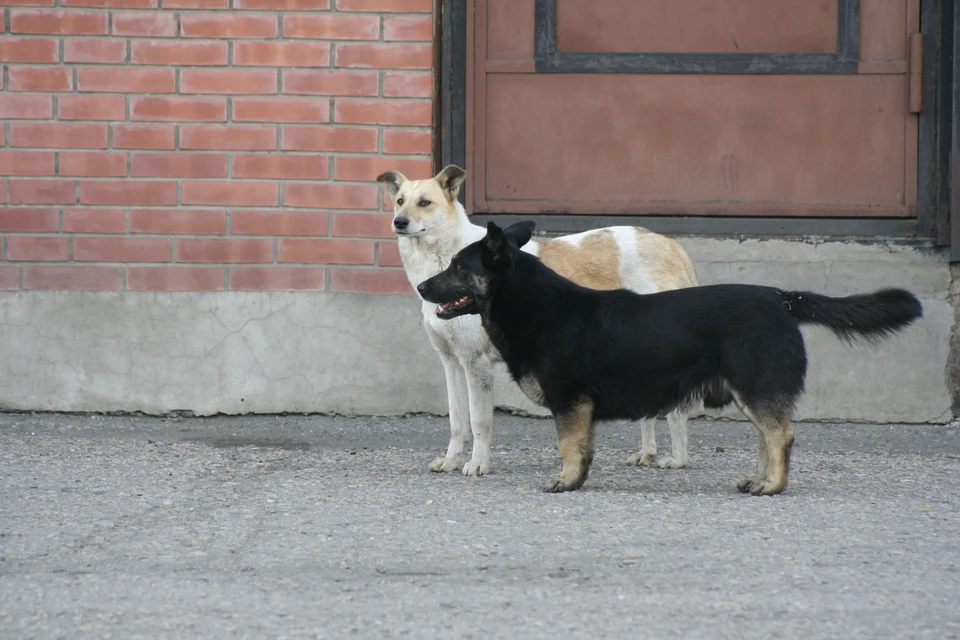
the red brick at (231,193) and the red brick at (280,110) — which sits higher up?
the red brick at (280,110)

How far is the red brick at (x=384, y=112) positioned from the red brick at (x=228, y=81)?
477mm

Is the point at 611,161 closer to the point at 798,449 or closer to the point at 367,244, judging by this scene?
the point at 367,244

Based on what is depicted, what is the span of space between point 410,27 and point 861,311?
11.9 ft

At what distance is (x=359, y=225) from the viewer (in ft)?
24.1

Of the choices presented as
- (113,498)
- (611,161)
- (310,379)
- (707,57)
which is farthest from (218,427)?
(707,57)

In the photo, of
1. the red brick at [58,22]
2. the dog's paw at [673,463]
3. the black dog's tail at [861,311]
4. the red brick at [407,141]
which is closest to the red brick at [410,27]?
the red brick at [407,141]

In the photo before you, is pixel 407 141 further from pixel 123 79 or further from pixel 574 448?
pixel 574 448

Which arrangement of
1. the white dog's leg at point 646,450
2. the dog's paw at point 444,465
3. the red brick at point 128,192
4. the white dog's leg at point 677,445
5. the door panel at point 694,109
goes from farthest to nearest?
the door panel at point 694,109
the red brick at point 128,192
the white dog's leg at point 646,450
the white dog's leg at point 677,445
the dog's paw at point 444,465

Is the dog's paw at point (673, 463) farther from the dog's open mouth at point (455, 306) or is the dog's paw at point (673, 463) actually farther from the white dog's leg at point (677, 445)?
the dog's open mouth at point (455, 306)

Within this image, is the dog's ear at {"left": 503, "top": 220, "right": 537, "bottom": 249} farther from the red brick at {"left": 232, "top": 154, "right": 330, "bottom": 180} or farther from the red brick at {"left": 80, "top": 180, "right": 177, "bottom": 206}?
the red brick at {"left": 80, "top": 180, "right": 177, "bottom": 206}

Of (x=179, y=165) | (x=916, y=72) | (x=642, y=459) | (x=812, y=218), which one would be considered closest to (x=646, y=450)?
(x=642, y=459)

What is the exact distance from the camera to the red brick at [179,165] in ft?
24.1

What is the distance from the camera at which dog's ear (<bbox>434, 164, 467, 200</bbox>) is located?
19.6 feet

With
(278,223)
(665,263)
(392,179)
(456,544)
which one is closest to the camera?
(456,544)
